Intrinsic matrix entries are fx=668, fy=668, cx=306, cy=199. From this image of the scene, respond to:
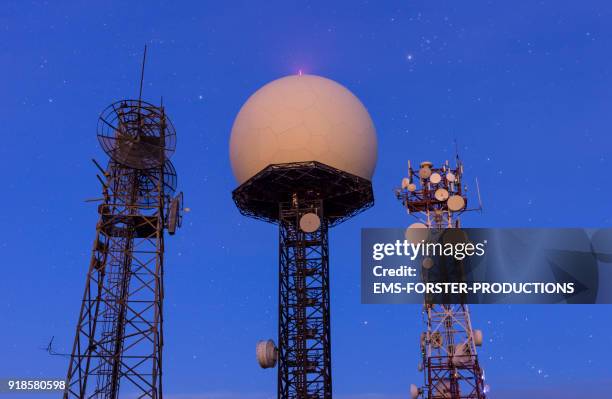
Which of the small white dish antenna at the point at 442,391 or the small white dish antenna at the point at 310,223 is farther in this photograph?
the small white dish antenna at the point at 310,223

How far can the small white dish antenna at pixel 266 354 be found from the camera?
123 ft

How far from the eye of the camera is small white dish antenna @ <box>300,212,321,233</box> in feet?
129

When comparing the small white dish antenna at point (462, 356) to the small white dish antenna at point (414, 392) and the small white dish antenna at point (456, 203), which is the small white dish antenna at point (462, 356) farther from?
the small white dish antenna at point (456, 203)

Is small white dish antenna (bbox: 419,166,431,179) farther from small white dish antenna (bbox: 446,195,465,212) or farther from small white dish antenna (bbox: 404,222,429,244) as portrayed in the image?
small white dish antenna (bbox: 404,222,429,244)

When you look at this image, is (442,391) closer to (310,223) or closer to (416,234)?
(416,234)

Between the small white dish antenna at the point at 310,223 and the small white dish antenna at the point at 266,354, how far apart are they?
270 inches

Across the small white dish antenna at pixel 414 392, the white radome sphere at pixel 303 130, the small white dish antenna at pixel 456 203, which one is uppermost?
the white radome sphere at pixel 303 130

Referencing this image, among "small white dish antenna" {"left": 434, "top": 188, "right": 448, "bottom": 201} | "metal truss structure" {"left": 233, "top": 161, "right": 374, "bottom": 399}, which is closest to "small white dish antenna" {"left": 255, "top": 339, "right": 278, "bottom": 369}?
"metal truss structure" {"left": 233, "top": 161, "right": 374, "bottom": 399}

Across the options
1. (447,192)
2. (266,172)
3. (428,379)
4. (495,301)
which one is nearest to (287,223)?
(266,172)

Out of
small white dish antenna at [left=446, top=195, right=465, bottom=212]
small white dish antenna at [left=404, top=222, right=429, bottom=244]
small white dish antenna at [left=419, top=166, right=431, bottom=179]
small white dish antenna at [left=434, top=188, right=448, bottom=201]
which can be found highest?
small white dish antenna at [left=419, top=166, right=431, bottom=179]

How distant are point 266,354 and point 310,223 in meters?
7.93

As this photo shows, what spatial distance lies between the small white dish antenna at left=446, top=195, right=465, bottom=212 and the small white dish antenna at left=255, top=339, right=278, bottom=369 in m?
13.2

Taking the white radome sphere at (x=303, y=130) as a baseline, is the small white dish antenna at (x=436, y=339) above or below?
below

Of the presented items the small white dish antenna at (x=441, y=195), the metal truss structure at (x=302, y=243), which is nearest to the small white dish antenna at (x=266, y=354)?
the metal truss structure at (x=302, y=243)
